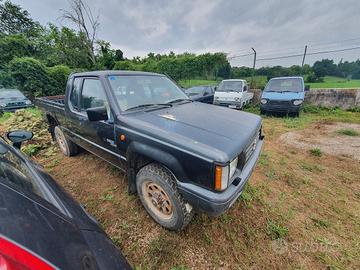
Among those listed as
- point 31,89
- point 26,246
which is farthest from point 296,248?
point 31,89

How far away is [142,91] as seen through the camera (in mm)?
2688

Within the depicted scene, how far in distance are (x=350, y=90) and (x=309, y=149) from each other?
23.8ft

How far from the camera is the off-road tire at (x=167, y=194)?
6.16ft

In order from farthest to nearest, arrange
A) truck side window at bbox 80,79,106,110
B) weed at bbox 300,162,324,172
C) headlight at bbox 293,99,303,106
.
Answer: headlight at bbox 293,99,303,106, weed at bbox 300,162,324,172, truck side window at bbox 80,79,106,110

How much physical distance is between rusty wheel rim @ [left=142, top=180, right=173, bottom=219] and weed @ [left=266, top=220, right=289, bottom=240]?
1234 mm

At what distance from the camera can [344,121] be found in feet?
23.8

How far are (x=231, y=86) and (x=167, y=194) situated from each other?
887 cm

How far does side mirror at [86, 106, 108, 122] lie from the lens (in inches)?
80.4

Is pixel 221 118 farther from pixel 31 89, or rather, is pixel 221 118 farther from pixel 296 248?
pixel 31 89

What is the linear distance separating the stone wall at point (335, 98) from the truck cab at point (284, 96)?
204 cm

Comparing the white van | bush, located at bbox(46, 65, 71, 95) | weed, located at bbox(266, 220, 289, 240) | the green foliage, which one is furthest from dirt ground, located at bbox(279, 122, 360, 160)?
bush, located at bbox(46, 65, 71, 95)

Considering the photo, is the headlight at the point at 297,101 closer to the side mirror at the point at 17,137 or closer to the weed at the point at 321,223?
the weed at the point at 321,223

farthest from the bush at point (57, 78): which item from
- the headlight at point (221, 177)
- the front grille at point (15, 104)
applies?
the headlight at point (221, 177)

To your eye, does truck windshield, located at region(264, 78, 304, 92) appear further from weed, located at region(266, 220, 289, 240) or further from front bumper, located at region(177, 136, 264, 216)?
front bumper, located at region(177, 136, 264, 216)
